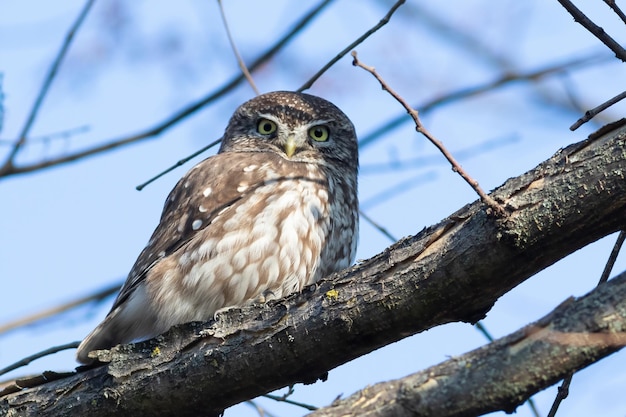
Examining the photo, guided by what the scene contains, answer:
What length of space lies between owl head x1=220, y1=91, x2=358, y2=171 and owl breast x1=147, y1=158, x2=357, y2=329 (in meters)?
0.99

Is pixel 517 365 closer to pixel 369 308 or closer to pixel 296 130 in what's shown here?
pixel 369 308

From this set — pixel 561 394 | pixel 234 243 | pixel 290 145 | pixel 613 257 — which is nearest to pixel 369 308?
pixel 561 394

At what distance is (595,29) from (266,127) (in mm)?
3933

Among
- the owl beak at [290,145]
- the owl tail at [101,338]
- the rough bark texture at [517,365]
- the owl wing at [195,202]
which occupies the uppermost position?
the owl beak at [290,145]

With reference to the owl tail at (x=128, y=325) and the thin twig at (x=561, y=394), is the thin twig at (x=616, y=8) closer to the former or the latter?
the thin twig at (x=561, y=394)

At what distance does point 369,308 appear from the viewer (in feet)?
12.1

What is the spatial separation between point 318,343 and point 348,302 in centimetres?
24

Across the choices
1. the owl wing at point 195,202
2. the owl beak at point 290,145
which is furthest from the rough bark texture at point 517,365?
the owl beak at point 290,145

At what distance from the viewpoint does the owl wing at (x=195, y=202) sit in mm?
5512

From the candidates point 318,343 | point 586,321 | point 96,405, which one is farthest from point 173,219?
point 586,321

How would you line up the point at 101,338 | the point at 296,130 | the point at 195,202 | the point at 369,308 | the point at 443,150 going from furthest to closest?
the point at 296,130 → the point at 195,202 → the point at 101,338 → the point at 369,308 → the point at 443,150

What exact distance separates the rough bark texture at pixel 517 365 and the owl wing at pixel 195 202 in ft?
9.54

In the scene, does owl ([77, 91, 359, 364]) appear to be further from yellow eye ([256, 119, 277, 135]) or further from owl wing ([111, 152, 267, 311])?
yellow eye ([256, 119, 277, 135])

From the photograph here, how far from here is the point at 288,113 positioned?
22.2ft
